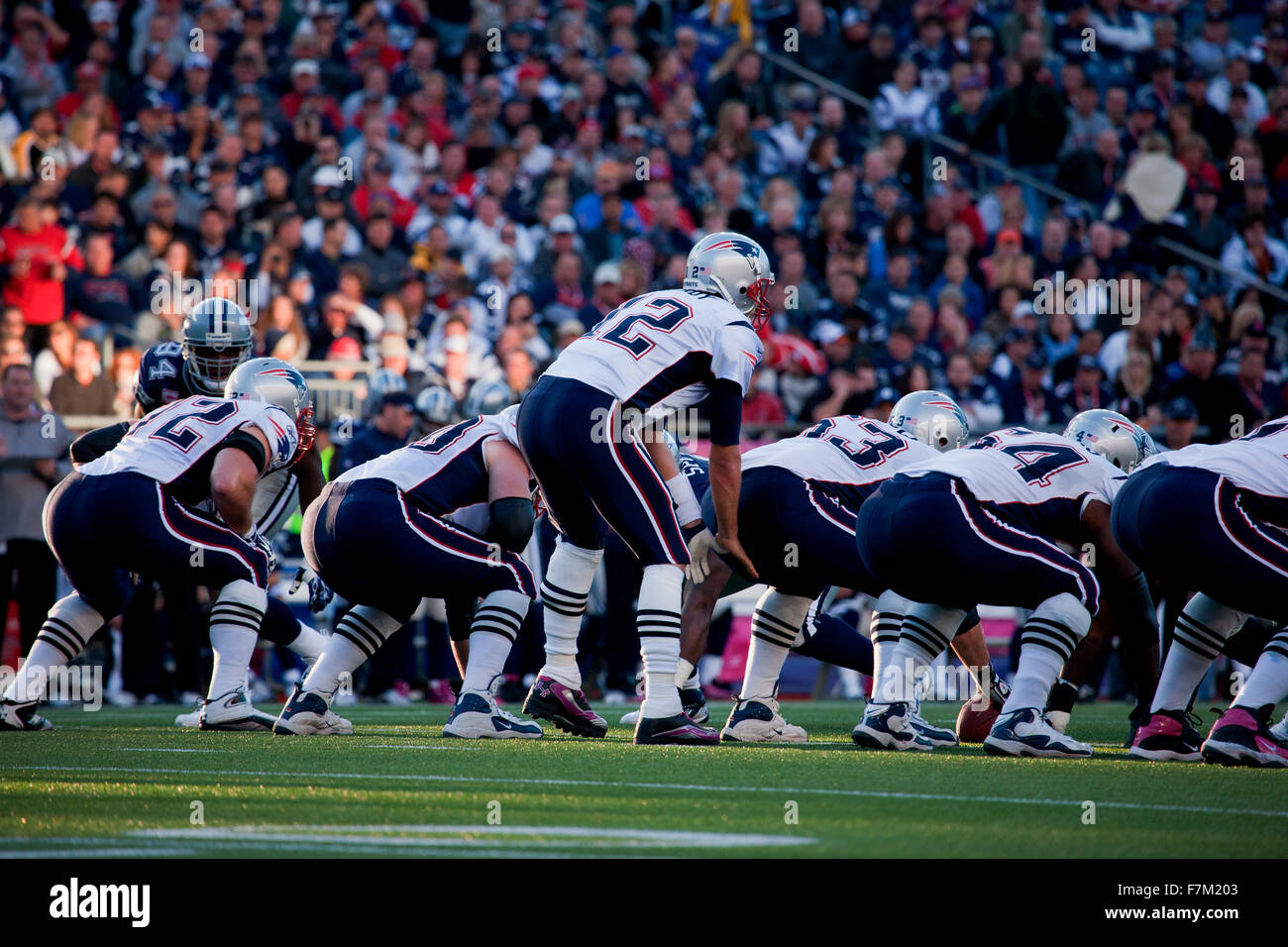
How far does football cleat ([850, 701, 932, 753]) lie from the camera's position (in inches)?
268

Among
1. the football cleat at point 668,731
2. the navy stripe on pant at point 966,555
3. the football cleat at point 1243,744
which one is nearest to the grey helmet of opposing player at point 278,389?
the football cleat at point 668,731

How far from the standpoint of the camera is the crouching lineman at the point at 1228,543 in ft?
19.6

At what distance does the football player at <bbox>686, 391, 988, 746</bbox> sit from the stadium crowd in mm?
4355

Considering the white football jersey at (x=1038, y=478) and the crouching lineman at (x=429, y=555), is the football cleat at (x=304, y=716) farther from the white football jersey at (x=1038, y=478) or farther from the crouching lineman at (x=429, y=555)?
the white football jersey at (x=1038, y=478)

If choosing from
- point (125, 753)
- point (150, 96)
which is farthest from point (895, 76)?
point (125, 753)

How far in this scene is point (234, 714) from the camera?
7457mm

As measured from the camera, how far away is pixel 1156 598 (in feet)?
32.4

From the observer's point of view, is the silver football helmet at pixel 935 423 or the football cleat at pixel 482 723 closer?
the football cleat at pixel 482 723

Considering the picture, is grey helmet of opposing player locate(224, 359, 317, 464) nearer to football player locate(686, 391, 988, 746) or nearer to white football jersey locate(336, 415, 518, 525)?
white football jersey locate(336, 415, 518, 525)

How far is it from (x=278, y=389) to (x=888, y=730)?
11.2 ft

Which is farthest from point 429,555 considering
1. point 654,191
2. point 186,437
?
point 654,191

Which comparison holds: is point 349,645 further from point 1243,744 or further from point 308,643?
point 1243,744

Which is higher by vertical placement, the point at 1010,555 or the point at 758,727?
the point at 1010,555
